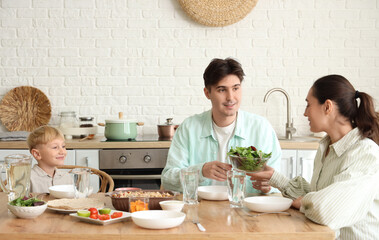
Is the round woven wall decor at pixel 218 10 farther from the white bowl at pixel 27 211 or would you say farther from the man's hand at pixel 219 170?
the white bowl at pixel 27 211

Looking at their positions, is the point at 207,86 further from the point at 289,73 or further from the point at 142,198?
the point at 289,73

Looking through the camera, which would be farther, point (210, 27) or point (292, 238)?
point (210, 27)

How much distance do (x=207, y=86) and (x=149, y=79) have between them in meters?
1.50

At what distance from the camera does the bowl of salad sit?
7.02 ft

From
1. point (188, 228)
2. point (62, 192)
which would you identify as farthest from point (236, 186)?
point (62, 192)

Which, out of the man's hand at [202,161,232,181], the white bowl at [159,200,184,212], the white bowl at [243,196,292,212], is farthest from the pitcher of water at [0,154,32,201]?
the white bowl at [243,196,292,212]

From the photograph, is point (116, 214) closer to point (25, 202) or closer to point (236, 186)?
point (25, 202)

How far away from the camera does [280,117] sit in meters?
4.38

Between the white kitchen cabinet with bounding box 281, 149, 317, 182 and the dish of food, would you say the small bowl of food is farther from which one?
the white kitchen cabinet with bounding box 281, 149, 317, 182

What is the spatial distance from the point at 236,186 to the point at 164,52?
244 centimetres

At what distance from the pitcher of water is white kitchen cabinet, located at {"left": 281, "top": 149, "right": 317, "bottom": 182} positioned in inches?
86.1

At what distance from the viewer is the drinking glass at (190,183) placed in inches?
77.8

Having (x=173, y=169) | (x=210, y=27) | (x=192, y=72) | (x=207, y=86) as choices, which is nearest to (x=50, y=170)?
(x=173, y=169)

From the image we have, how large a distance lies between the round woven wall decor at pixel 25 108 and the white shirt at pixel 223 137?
1896mm
